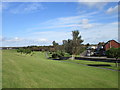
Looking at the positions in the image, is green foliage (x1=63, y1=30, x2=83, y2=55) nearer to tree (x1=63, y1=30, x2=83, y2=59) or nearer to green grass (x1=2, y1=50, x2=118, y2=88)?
tree (x1=63, y1=30, x2=83, y2=59)

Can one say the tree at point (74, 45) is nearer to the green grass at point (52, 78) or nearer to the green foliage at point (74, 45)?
the green foliage at point (74, 45)

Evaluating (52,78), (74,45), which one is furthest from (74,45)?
(52,78)

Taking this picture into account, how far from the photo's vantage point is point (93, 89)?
539 inches

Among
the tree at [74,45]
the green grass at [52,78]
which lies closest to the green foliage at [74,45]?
the tree at [74,45]

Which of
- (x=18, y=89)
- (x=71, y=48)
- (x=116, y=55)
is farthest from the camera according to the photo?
(x=71, y=48)

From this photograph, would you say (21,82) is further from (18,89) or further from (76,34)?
(76,34)

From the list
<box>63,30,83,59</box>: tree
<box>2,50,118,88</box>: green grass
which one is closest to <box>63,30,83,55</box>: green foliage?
<box>63,30,83,59</box>: tree

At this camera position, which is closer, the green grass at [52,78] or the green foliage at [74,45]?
the green grass at [52,78]

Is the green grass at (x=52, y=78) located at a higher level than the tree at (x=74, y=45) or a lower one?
lower

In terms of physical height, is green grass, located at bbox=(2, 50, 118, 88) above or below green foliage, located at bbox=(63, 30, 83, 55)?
below

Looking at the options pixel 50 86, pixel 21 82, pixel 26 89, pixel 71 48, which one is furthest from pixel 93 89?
pixel 71 48

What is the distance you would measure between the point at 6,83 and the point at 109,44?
67855 millimetres

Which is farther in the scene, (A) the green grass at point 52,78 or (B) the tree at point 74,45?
(B) the tree at point 74,45

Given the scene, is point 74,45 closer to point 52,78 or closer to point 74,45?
point 74,45
